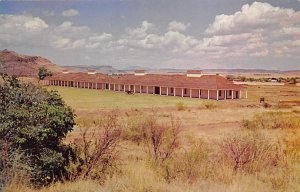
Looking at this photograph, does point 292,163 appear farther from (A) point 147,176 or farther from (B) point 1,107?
(B) point 1,107

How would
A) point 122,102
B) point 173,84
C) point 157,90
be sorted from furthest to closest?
point 157,90, point 173,84, point 122,102

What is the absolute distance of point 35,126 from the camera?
773cm

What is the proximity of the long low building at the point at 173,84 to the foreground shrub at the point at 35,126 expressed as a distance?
3663 cm

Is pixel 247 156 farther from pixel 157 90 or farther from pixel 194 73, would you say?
pixel 157 90

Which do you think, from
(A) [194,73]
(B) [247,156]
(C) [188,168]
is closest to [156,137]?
(B) [247,156]

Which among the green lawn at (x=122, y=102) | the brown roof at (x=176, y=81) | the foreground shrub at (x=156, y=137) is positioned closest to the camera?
the foreground shrub at (x=156, y=137)

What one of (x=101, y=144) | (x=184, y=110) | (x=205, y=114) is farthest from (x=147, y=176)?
(x=184, y=110)

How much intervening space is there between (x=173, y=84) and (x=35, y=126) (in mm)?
42581

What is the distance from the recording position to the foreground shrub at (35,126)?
24.4 feet

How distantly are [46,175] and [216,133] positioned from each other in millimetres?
14617

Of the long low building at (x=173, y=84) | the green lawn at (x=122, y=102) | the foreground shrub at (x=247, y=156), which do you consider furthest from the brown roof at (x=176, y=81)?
the foreground shrub at (x=247, y=156)

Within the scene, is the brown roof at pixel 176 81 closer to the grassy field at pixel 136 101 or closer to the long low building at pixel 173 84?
the long low building at pixel 173 84

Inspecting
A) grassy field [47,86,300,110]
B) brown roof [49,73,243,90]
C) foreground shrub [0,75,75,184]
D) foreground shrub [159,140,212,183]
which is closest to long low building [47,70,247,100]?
brown roof [49,73,243,90]

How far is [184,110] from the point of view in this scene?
34.2 metres
